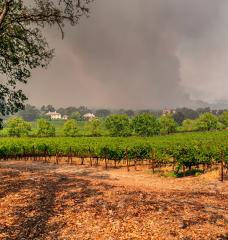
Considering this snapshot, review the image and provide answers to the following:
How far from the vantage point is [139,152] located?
44375 millimetres

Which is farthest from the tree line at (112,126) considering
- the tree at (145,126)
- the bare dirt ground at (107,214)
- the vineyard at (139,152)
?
the bare dirt ground at (107,214)

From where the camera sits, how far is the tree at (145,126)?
142 meters

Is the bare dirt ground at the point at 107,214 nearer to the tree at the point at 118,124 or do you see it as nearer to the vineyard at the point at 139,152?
the vineyard at the point at 139,152

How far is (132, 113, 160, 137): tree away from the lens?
5573 inches


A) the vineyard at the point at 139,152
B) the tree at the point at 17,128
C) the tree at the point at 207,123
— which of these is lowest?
the vineyard at the point at 139,152

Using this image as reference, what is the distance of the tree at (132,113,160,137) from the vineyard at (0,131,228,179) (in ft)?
264

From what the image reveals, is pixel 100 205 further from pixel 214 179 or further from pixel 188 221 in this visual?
pixel 214 179

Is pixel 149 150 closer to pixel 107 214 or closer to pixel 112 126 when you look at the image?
pixel 107 214

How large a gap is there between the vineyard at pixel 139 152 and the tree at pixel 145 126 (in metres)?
80.4

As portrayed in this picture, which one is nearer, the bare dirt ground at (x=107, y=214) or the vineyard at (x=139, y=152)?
the bare dirt ground at (x=107, y=214)

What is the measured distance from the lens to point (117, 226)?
11906 millimetres

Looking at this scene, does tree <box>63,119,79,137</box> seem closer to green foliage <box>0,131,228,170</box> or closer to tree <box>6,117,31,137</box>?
tree <box>6,117,31,137</box>

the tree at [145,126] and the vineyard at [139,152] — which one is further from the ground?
the tree at [145,126]

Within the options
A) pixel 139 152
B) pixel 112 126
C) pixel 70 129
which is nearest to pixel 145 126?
pixel 112 126
